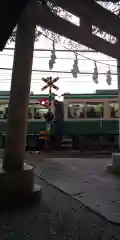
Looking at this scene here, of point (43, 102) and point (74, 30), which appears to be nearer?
point (74, 30)

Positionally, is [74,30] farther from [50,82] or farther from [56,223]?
[50,82]

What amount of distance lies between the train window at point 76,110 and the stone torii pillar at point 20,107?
32.9 ft

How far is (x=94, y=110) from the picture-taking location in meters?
15.0

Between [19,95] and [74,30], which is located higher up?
[74,30]

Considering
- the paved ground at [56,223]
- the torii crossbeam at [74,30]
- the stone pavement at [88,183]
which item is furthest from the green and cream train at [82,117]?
the paved ground at [56,223]

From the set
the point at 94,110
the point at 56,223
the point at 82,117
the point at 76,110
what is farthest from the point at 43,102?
the point at 56,223

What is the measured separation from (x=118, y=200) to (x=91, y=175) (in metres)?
2.40

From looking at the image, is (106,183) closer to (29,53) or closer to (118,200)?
(118,200)

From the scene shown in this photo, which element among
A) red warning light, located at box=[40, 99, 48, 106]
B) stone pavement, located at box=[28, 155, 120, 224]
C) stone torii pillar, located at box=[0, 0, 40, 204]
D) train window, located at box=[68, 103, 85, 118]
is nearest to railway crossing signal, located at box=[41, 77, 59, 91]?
red warning light, located at box=[40, 99, 48, 106]

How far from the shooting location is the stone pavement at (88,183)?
4.68 meters

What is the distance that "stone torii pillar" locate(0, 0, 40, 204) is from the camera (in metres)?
4.87

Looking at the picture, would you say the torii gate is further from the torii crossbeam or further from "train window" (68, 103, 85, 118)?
"train window" (68, 103, 85, 118)

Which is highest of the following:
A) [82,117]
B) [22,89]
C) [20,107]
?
[22,89]

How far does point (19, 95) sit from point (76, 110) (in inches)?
402
